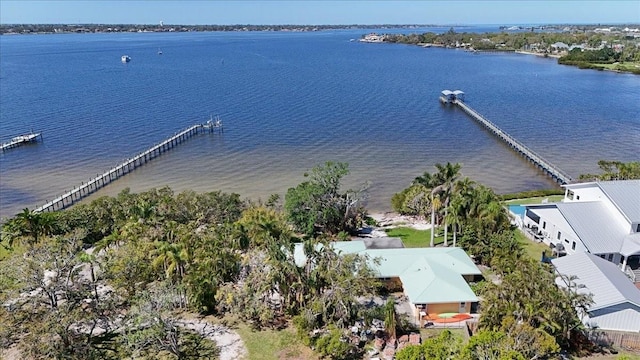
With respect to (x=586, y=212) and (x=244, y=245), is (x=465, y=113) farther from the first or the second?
(x=244, y=245)

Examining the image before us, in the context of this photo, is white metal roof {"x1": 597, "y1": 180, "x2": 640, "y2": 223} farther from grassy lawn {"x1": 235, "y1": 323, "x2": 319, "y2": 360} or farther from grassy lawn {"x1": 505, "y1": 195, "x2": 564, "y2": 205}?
grassy lawn {"x1": 235, "y1": 323, "x2": 319, "y2": 360}

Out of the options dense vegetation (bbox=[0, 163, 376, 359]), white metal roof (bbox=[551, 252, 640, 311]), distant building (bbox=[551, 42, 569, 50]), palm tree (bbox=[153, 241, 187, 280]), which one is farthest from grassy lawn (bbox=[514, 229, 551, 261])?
distant building (bbox=[551, 42, 569, 50])

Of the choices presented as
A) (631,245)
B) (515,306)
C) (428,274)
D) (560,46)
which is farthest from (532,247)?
(560,46)

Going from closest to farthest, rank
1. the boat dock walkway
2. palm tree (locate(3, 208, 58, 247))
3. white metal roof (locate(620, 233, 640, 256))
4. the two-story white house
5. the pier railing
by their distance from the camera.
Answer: white metal roof (locate(620, 233, 640, 256)) < the two-story white house < palm tree (locate(3, 208, 58, 247)) < the pier railing < the boat dock walkway

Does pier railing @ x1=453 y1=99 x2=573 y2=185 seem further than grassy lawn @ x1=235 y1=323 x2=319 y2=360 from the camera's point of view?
Yes

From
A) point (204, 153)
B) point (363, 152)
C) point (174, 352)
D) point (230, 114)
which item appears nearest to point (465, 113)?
point (363, 152)

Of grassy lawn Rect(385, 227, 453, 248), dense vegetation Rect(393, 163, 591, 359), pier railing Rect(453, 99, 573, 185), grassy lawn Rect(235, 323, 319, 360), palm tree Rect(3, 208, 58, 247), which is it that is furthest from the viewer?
pier railing Rect(453, 99, 573, 185)
